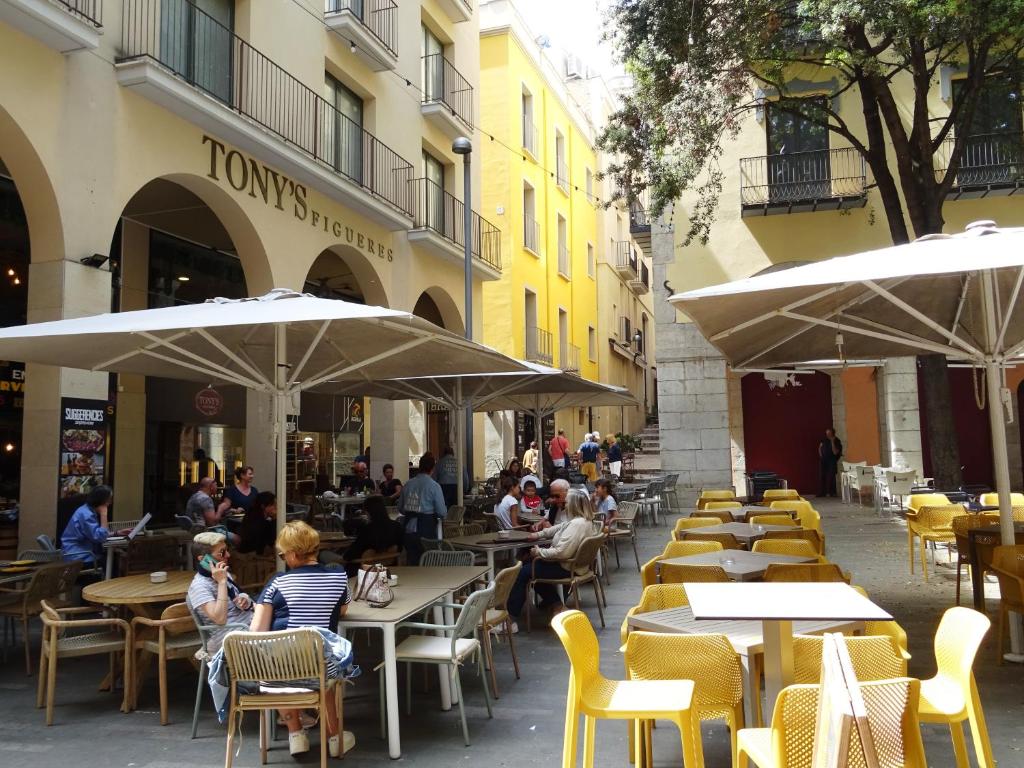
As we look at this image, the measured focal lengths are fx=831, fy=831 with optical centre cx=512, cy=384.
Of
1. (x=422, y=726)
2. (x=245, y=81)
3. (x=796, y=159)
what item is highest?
(x=796, y=159)

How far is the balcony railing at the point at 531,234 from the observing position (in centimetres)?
2586

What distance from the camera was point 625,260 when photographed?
3838 centimetres

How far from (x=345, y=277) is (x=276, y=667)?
46.6ft

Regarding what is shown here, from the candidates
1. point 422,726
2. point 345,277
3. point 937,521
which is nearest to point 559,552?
point 422,726

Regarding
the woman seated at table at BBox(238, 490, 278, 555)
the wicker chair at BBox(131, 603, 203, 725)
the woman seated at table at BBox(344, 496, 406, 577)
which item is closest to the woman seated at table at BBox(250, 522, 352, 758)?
the wicker chair at BBox(131, 603, 203, 725)

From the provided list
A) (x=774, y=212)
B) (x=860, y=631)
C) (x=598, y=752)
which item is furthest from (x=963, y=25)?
(x=598, y=752)

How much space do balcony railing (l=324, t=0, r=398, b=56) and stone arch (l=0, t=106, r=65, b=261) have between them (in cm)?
659

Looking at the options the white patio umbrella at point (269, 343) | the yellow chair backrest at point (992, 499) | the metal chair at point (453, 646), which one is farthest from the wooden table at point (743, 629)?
the yellow chair backrest at point (992, 499)

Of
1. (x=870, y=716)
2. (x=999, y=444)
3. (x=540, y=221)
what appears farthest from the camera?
(x=540, y=221)

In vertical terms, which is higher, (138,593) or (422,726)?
(138,593)

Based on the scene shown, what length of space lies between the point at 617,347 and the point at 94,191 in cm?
2906

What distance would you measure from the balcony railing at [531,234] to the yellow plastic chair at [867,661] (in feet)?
74.2

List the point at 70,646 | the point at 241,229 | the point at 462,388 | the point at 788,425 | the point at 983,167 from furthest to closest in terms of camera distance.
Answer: the point at 788,425 → the point at 983,167 → the point at 462,388 → the point at 241,229 → the point at 70,646

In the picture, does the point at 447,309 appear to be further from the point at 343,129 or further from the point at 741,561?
the point at 741,561
